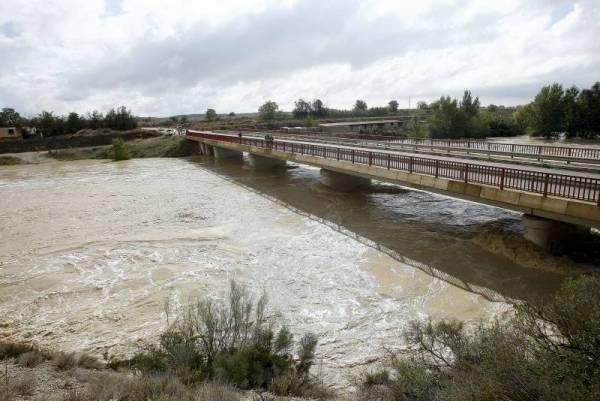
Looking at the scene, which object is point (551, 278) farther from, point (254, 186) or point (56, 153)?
point (56, 153)

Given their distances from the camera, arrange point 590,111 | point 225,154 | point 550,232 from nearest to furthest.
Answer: point 550,232 → point 225,154 → point 590,111

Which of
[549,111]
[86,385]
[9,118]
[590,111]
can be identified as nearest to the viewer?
[86,385]

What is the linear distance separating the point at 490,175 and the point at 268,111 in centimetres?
11622

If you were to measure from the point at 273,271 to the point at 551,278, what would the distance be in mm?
8955

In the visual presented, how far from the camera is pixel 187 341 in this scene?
23.5 feet

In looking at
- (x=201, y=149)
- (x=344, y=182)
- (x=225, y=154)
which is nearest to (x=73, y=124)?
(x=201, y=149)

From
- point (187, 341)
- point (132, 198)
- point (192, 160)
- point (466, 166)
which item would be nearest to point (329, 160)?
point (466, 166)

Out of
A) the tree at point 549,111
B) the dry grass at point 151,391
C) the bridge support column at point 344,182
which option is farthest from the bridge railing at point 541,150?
the tree at point 549,111

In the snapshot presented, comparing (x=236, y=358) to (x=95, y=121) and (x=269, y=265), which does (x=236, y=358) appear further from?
(x=95, y=121)

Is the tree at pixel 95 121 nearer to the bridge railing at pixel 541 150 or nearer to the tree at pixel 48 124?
the tree at pixel 48 124

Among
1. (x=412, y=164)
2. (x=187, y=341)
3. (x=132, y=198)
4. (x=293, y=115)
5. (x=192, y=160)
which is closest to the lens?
(x=187, y=341)

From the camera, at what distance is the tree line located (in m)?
77.2

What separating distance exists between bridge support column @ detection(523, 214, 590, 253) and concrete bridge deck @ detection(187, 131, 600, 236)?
0.31 m

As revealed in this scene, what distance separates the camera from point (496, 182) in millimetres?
Result: 13742
